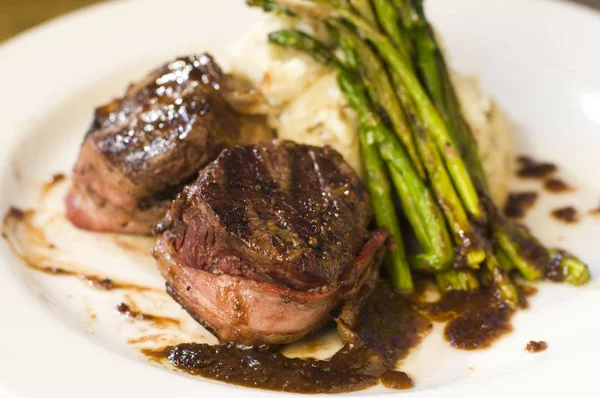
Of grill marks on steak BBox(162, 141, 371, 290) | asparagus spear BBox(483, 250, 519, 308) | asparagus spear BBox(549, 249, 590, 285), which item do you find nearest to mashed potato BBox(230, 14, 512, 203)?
grill marks on steak BBox(162, 141, 371, 290)

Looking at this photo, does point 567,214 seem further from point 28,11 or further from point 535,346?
point 28,11

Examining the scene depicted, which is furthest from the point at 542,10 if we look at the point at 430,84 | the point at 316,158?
the point at 316,158

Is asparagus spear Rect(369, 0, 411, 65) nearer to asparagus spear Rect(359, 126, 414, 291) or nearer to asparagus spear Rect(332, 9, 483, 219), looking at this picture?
asparagus spear Rect(332, 9, 483, 219)

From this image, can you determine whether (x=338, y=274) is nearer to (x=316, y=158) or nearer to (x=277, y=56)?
(x=316, y=158)

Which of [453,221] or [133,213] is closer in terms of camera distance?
[453,221]

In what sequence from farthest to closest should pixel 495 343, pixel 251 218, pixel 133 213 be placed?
1. pixel 133 213
2. pixel 495 343
3. pixel 251 218

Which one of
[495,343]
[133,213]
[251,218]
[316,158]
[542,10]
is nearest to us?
[251,218]

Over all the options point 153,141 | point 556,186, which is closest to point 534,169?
point 556,186
